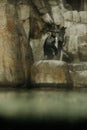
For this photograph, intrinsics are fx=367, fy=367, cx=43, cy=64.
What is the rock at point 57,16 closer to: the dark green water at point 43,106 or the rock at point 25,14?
the rock at point 25,14

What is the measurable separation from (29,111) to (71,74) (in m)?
6.19

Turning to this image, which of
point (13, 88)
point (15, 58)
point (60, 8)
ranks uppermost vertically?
point (60, 8)

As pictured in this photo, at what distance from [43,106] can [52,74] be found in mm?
4926

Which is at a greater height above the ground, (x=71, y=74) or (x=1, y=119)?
(x=1, y=119)

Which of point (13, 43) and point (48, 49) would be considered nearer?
point (13, 43)

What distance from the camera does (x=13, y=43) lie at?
1598cm

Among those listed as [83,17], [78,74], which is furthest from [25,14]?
[78,74]

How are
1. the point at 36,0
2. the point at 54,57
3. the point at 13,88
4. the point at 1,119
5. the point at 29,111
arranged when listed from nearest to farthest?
the point at 1,119, the point at 29,111, the point at 13,88, the point at 54,57, the point at 36,0

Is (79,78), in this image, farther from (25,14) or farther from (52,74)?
(25,14)

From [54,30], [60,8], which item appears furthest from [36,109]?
[60,8]

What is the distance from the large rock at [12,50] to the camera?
15.6m

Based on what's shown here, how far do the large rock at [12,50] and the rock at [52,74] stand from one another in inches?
19.4

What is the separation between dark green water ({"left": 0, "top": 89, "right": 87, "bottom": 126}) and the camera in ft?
31.4

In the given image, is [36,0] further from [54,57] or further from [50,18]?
[54,57]
